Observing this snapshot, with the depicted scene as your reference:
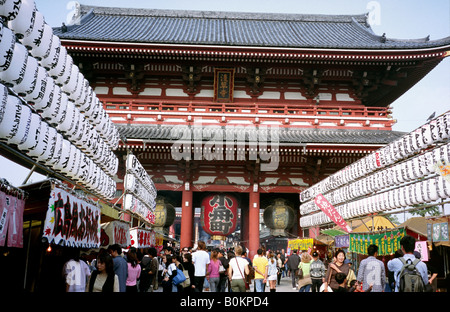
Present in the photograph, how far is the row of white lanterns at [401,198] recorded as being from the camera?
6744mm

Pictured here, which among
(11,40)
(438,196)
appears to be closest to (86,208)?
(11,40)

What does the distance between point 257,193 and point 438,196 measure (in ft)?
29.5

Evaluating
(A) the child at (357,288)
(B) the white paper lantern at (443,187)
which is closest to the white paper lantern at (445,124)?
(B) the white paper lantern at (443,187)

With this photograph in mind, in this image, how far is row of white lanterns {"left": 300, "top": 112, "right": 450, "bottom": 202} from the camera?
646 centimetres

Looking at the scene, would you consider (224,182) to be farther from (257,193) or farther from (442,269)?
(442,269)

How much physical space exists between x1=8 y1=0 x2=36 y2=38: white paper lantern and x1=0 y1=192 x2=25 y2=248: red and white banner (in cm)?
191

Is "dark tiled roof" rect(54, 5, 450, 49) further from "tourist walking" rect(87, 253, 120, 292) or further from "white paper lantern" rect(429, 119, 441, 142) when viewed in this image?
"tourist walking" rect(87, 253, 120, 292)

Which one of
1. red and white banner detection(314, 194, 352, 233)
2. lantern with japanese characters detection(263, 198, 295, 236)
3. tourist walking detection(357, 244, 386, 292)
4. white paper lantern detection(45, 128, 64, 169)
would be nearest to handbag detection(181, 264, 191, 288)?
tourist walking detection(357, 244, 386, 292)

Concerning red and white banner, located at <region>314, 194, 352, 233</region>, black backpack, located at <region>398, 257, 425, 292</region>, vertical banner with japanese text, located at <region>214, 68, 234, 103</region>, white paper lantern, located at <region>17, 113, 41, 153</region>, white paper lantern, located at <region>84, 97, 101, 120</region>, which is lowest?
black backpack, located at <region>398, 257, 425, 292</region>

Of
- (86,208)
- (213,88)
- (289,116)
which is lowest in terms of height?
(86,208)

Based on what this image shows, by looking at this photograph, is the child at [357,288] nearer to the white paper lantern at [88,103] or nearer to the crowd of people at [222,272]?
the crowd of people at [222,272]

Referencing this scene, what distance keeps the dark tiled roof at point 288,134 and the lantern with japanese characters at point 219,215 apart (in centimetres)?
286
